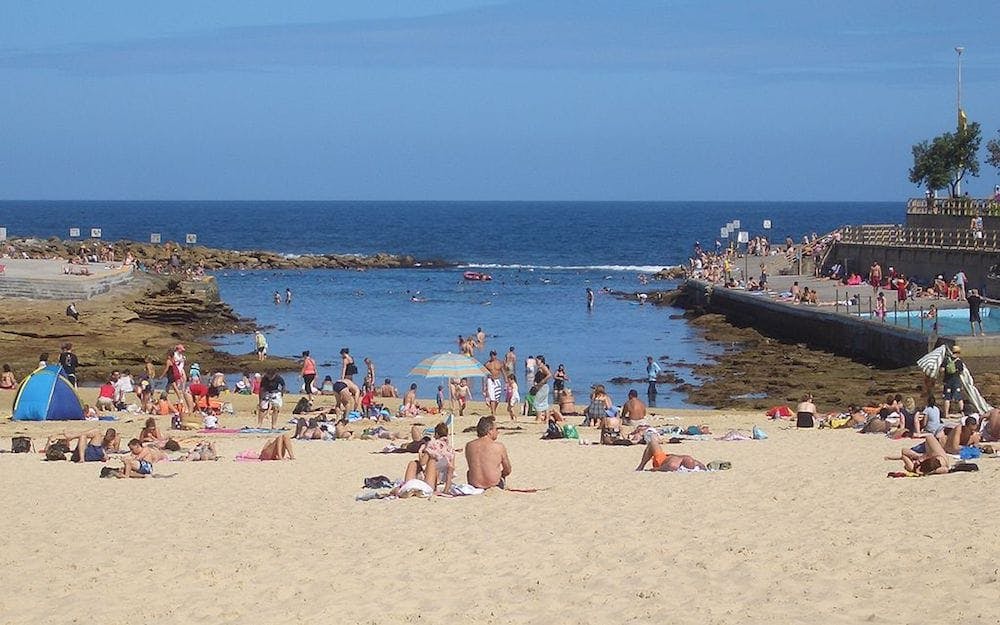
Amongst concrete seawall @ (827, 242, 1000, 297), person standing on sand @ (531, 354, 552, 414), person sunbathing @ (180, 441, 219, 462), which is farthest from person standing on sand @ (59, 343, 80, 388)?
concrete seawall @ (827, 242, 1000, 297)

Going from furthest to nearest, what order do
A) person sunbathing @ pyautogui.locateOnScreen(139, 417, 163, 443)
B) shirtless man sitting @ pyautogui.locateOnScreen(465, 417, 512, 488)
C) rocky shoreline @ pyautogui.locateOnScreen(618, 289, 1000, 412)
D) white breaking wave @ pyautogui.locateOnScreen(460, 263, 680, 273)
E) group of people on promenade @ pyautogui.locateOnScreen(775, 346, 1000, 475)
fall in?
white breaking wave @ pyautogui.locateOnScreen(460, 263, 680, 273) < rocky shoreline @ pyautogui.locateOnScreen(618, 289, 1000, 412) < person sunbathing @ pyautogui.locateOnScreen(139, 417, 163, 443) < group of people on promenade @ pyautogui.locateOnScreen(775, 346, 1000, 475) < shirtless man sitting @ pyautogui.locateOnScreen(465, 417, 512, 488)

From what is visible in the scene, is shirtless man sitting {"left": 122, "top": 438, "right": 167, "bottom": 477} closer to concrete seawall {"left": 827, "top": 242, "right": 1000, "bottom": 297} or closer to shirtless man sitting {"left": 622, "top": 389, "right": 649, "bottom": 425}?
shirtless man sitting {"left": 622, "top": 389, "right": 649, "bottom": 425}

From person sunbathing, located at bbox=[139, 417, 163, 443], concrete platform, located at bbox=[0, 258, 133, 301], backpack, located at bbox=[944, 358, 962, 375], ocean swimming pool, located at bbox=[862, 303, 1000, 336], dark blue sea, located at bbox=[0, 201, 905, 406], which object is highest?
concrete platform, located at bbox=[0, 258, 133, 301]

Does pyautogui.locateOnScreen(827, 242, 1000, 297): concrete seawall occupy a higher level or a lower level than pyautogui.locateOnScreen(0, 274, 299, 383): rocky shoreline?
higher

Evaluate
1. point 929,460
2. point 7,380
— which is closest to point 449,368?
point 929,460

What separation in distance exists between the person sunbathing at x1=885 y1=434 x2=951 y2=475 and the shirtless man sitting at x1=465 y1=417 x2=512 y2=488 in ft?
13.5

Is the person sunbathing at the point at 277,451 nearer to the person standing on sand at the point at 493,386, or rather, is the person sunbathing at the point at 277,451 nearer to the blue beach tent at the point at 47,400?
the blue beach tent at the point at 47,400

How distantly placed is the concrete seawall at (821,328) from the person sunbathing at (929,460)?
15.5 meters

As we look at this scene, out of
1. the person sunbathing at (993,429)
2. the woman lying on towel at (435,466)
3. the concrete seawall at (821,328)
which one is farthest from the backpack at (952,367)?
the woman lying on towel at (435,466)

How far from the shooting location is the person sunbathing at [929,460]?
14.1 metres

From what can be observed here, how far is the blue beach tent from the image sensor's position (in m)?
21.7

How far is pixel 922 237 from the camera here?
1848 inches

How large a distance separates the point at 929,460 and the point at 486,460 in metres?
4.49

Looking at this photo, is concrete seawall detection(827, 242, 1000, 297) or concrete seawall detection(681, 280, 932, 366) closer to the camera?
concrete seawall detection(681, 280, 932, 366)
